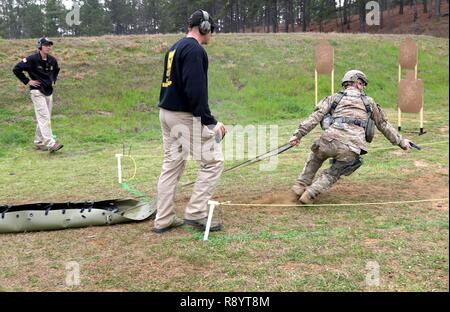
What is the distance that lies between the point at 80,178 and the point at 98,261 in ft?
12.7

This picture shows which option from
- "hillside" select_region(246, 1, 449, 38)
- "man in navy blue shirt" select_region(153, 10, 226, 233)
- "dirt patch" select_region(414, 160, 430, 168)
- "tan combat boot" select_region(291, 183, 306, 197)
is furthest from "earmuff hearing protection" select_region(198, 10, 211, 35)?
"hillside" select_region(246, 1, 449, 38)

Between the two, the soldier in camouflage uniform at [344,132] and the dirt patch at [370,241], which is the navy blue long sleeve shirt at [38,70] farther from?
the dirt patch at [370,241]

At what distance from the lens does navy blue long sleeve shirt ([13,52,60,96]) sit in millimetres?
9539

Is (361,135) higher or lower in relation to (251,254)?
higher

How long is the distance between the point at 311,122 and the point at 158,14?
52883mm

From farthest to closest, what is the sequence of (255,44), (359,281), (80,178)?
1. (255,44)
2. (80,178)
3. (359,281)

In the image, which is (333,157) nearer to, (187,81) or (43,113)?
(187,81)

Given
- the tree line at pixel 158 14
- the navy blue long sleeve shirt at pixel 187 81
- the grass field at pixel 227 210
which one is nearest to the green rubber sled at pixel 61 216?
the grass field at pixel 227 210

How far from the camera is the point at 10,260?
426 cm

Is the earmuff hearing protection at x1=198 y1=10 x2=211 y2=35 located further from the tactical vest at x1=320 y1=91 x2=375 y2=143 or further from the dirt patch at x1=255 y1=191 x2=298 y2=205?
the dirt patch at x1=255 y1=191 x2=298 y2=205

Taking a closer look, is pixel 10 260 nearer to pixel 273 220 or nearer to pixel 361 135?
pixel 273 220

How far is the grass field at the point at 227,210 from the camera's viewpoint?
12.4ft

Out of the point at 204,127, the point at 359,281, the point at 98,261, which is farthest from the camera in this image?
the point at 204,127
